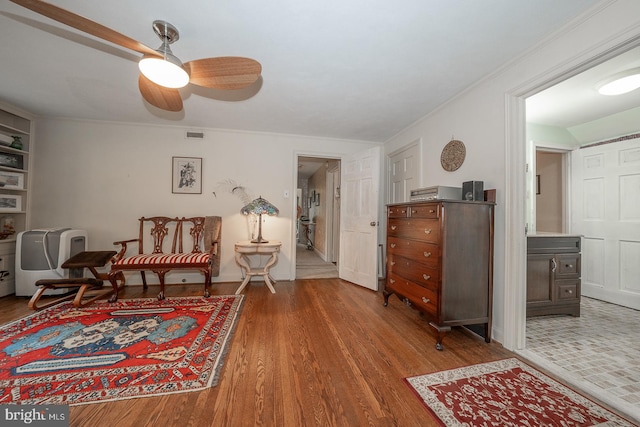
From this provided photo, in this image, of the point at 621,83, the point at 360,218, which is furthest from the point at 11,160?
the point at 621,83

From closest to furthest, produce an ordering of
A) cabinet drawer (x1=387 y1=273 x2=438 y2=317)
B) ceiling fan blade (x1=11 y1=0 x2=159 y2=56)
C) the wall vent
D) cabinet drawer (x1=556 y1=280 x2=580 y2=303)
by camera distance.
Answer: ceiling fan blade (x1=11 y1=0 x2=159 y2=56), cabinet drawer (x1=387 y1=273 x2=438 y2=317), cabinet drawer (x1=556 y1=280 x2=580 y2=303), the wall vent

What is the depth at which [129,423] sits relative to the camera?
44.3 inches

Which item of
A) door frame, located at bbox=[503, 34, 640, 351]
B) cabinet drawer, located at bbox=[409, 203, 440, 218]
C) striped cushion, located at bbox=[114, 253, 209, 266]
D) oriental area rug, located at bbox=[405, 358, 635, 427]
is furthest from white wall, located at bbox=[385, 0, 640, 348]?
striped cushion, located at bbox=[114, 253, 209, 266]

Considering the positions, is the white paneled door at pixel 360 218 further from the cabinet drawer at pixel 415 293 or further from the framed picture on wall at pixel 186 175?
the framed picture on wall at pixel 186 175

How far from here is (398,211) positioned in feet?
8.01

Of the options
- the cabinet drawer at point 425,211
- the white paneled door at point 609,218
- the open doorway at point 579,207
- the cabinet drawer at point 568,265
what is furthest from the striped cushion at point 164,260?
the white paneled door at point 609,218

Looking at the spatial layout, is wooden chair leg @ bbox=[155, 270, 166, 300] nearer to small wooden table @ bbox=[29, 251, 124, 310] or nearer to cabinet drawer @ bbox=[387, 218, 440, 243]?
small wooden table @ bbox=[29, 251, 124, 310]

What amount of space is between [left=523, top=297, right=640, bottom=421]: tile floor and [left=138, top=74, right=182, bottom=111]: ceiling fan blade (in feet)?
11.6

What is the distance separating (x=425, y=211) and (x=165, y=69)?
2229 mm

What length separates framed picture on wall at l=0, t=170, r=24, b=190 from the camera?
9.13 ft

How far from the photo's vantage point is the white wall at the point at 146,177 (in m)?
3.18

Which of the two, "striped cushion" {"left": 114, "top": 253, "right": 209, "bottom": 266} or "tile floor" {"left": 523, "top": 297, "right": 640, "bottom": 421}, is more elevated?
"striped cushion" {"left": 114, "top": 253, "right": 209, "bottom": 266}

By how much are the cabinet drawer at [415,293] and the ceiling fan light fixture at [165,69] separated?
8.19 feet

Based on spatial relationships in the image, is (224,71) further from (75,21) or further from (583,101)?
(583,101)
